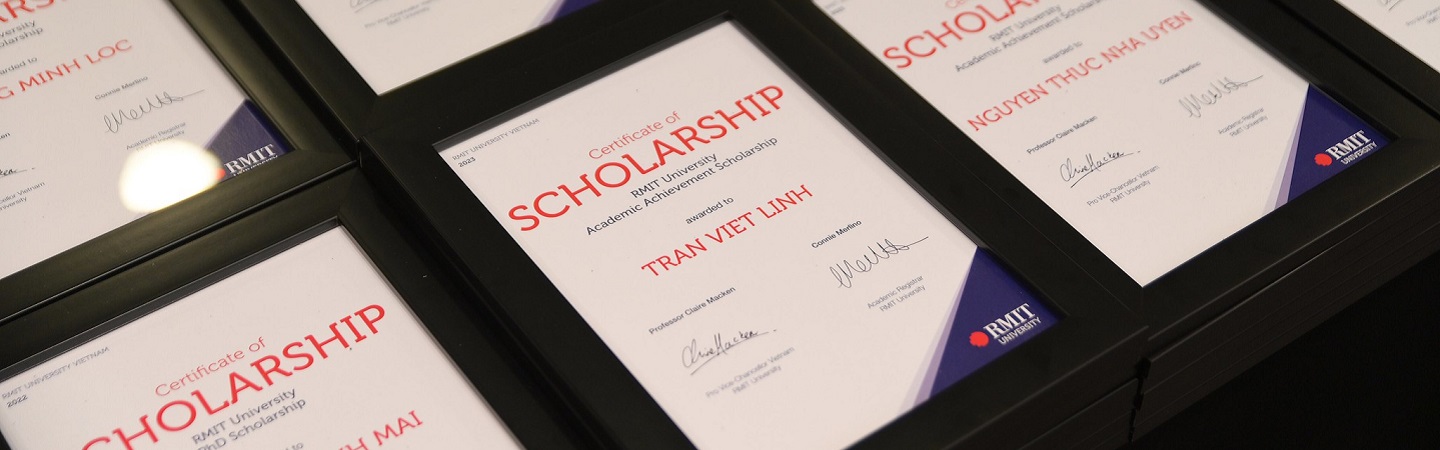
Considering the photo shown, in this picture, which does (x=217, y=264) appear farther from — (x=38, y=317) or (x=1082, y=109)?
(x=1082, y=109)

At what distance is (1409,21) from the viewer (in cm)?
133

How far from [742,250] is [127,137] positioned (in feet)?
1.90

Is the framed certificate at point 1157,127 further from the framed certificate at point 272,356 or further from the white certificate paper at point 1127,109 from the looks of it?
the framed certificate at point 272,356

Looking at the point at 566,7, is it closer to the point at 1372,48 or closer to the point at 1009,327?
the point at 1009,327

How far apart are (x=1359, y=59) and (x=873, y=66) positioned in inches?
19.2

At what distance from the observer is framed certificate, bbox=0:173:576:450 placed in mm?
1025

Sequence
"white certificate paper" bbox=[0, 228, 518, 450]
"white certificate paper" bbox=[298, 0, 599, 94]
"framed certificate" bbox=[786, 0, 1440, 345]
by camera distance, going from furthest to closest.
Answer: "white certificate paper" bbox=[298, 0, 599, 94] → "framed certificate" bbox=[786, 0, 1440, 345] → "white certificate paper" bbox=[0, 228, 518, 450]

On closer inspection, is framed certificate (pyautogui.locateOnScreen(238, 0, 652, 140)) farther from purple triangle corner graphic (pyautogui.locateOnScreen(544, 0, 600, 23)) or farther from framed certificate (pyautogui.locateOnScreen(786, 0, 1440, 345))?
framed certificate (pyautogui.locateOnScreen(786, 0, 1440, 345))
